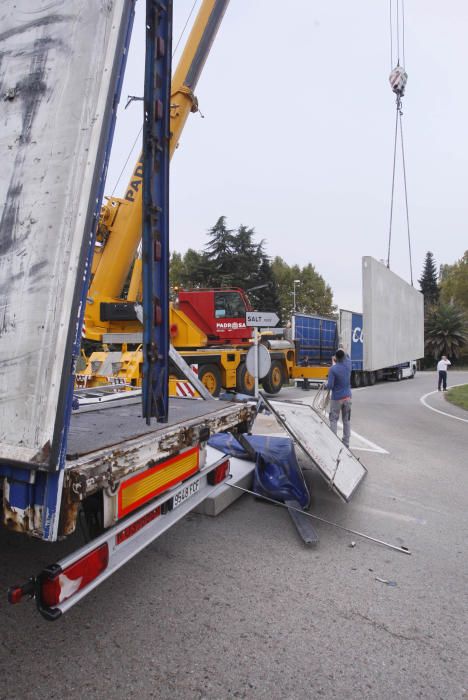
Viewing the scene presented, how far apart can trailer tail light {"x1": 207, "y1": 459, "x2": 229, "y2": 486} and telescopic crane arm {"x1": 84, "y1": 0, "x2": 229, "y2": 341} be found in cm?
741

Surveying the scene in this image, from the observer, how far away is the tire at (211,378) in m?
13.1

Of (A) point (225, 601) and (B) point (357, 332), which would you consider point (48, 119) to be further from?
(B) point (357, 332)

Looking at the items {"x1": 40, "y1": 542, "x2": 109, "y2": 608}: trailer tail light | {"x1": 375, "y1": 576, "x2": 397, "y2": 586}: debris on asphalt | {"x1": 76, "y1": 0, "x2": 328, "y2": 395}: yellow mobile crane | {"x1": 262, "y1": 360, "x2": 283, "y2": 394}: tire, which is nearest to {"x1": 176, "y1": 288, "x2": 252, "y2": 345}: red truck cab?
{"x1": 76, "y1": 0, "x2": 328, "y2": 395}: yellow mobile crane

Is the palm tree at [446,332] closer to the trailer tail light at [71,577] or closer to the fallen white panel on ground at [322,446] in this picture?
the fallen white panel on ground at [322,446]

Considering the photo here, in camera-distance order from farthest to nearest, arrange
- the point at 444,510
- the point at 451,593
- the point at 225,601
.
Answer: the point at 444,510, the point at 451,593, the point at 225,601

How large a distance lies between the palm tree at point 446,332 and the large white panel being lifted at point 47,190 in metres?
Result: 53.3

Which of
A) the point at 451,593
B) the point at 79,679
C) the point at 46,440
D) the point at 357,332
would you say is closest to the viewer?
the point at 46,440

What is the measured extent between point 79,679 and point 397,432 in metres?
8.35

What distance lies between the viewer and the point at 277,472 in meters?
4.94

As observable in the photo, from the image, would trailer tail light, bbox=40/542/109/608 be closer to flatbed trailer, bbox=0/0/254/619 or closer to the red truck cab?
flatbed trailer, bbox=0/0/254/619

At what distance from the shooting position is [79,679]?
221 centimetres

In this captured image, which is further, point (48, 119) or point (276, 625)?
point (276, 625)

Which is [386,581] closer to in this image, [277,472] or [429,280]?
[277,472]

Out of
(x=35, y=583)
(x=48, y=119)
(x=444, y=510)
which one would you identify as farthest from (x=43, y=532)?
(x=444, y=510)
